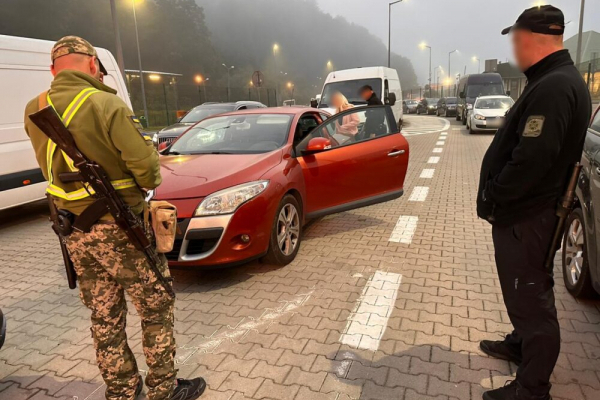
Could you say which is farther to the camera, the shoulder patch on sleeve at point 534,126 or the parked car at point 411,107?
the parked car at point 411,107

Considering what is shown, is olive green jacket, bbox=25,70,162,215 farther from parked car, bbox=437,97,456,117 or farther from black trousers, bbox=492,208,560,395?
parked car, bbox=437,97,456,117

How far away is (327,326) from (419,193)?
480 cm

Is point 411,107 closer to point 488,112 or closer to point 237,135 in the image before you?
point 488,112

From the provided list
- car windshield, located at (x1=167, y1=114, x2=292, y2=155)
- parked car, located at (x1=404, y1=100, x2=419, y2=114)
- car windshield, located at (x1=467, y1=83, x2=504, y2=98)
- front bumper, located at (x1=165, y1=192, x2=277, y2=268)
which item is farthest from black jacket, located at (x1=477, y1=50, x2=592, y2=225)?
parked car, located at (x1=404, y1=100, x2=419, y2=114)

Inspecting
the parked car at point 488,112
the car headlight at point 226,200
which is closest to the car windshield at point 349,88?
the parked car at point 488,112

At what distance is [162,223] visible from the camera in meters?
2.21

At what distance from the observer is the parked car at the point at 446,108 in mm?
31673

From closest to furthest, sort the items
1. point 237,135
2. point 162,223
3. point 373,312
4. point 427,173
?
point 162,223
point 373,312
point 237,135
point 427,173

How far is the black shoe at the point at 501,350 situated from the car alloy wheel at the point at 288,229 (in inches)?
80.4

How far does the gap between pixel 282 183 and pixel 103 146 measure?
2.32 m

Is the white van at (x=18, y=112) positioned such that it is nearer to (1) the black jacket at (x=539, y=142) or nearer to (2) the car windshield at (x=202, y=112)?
(1) the black jacket at (x=539, y=142)

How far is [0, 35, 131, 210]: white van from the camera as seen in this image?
5629mm

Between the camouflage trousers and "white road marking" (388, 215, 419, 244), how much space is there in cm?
333

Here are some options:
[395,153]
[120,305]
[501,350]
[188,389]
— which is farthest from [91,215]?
[395,153]
